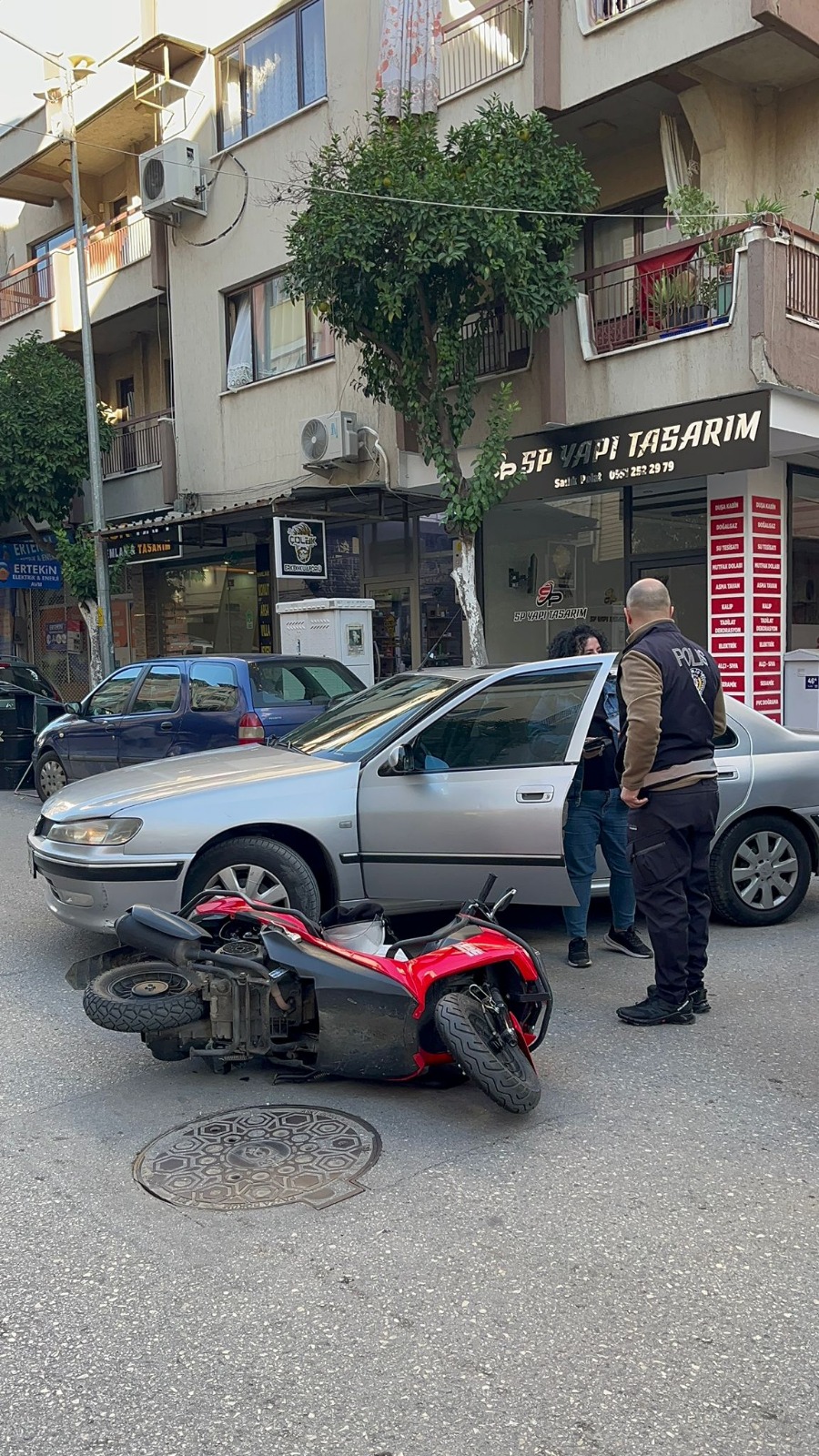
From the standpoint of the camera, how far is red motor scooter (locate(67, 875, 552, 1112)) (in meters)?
3.95

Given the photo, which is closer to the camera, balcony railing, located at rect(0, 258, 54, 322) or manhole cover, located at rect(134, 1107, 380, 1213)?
manhole cover, located at rect(134, 1107, 380, 1213)

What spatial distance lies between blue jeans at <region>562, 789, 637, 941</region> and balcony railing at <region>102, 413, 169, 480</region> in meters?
15.0

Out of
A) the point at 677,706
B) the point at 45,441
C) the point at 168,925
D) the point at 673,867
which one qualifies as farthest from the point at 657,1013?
the point at 45,441

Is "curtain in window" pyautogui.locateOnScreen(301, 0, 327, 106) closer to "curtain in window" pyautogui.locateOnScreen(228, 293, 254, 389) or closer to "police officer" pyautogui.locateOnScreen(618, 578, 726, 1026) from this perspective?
"curtain in window" pyautogui.locateOnScreen(228, 293, 254, 389)

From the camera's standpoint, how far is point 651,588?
200 inches

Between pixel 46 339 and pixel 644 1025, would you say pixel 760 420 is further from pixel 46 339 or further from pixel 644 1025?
pixel 46 339

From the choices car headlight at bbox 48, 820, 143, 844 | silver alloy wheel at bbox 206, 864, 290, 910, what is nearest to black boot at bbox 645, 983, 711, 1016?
silver alloy wheel at bbox 206, 864, 290, 910

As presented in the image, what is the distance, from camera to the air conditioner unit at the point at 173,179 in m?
17.1

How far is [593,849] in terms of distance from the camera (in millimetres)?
5898

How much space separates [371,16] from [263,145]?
8.22 ft

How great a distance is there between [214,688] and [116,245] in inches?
520

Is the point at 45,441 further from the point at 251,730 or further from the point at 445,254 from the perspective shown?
the point at 251,730

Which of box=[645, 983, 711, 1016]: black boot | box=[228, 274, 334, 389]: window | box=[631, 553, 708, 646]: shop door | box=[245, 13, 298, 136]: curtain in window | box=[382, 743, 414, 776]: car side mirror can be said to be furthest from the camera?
box=[245, 13, 298, 136]: curtain in window

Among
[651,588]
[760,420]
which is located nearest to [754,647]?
[760,420]
